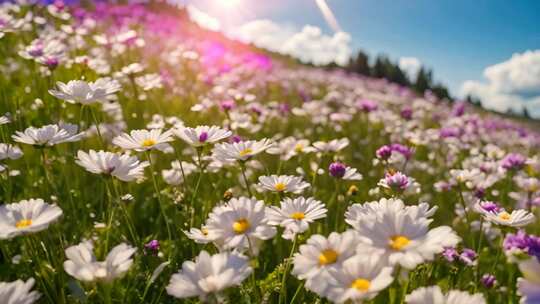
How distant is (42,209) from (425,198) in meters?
3.55

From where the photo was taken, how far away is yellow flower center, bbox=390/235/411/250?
110 cm

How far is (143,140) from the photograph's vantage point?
1649mm

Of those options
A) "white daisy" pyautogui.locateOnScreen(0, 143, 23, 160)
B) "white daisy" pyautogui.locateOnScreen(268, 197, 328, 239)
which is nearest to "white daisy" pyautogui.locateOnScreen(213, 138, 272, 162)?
"white daisy" pyautogui.locateOnScreen(268, 197, 328, 239)

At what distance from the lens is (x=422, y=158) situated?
6.00m

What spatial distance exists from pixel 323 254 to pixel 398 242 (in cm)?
19

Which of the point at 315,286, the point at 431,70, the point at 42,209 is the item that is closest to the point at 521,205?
the point at 315,286

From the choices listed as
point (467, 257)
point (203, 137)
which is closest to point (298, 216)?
point (203, 137)

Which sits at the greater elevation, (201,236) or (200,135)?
(200,135)

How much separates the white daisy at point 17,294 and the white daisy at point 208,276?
0.95 feet

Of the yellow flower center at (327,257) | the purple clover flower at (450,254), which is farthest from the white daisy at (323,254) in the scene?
the purple clover flower at (450,254)

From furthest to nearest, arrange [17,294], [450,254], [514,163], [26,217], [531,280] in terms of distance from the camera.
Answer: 1. [514,163]
2. [450,254]
3. [26,217]
4. [17,294]
5. [531,280]

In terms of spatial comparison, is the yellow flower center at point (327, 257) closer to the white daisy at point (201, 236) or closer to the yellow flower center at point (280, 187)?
the white daisy at point (201, 236)

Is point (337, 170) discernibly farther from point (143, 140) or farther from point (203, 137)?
point (143, 140)

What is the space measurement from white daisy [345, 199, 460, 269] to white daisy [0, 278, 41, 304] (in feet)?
2.40
